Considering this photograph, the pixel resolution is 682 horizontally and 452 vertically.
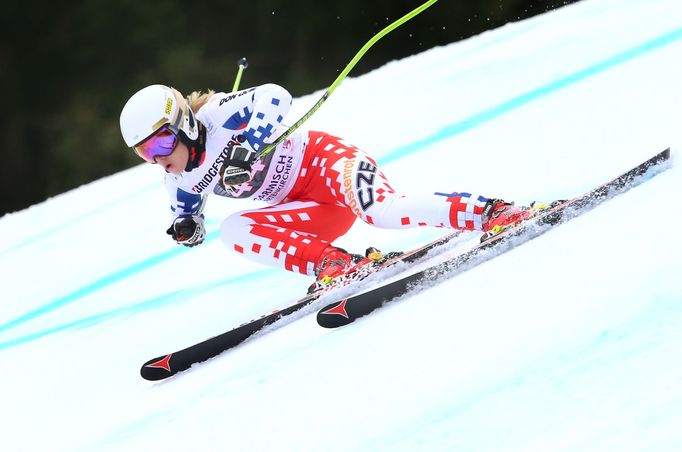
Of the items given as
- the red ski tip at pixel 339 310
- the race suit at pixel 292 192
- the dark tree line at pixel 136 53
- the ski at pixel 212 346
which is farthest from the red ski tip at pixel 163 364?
the dark tree line at pixel 136 53

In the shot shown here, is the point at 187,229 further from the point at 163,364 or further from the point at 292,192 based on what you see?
the point at 163,364

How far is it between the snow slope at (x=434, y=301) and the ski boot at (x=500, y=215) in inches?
5.2

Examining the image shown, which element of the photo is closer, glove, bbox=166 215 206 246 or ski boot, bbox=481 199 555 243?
ski boot, bbox=481 199 555 243

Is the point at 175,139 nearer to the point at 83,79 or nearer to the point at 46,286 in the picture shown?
the point at 46,286

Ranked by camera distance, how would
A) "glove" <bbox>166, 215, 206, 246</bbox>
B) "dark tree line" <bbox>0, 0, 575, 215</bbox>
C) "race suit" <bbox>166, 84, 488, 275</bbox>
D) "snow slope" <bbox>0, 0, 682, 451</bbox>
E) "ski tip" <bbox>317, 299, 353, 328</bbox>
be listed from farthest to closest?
"dark tree line" <bbox>0, 0, 575, 215</bbox> → "glove" <bbox>166, 215, 206, 246</bbox> → "race suit" <bbox>166, 84, 488, 275</bbox> → "ski tip" <bbox>317, 299, 353, 328</bbox> → "snow slope" <bbox>0, 0, 682, 451</bbox>

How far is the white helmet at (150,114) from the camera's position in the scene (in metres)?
3.11

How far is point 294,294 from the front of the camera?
12.4 feet

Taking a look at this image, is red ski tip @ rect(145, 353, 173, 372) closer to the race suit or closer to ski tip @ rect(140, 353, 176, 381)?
ski tip @ rect(140, 353, 176, 381)

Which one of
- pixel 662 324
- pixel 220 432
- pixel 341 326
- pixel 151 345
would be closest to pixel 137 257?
pixel 151 345

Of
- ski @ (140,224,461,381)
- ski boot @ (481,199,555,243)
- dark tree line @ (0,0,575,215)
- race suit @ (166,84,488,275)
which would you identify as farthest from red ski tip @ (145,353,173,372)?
dark tree line @ (0,0,575,215)

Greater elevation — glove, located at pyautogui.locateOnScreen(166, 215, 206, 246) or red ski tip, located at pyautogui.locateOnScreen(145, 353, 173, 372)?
glove, located at pyautogui.locateOnScreen(166, 215, 206, 246)

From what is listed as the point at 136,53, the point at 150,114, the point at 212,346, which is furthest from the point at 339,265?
the point at 136,53

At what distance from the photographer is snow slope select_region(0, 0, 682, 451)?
2.21 meters

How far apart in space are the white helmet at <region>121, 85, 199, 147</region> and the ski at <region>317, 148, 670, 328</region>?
27.7 inches
